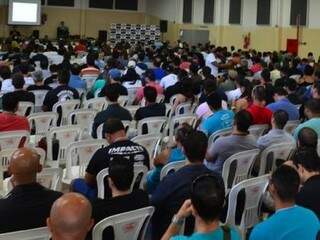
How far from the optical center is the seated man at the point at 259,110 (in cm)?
723

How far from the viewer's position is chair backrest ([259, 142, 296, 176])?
571 cm

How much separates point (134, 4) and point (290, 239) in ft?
98.4

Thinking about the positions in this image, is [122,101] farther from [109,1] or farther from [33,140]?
[109,1]

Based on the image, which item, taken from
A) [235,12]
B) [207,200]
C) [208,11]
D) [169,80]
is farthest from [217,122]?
[208,11]

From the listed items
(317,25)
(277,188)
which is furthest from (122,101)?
(317,25)

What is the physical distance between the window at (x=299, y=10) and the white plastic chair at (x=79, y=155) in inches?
662

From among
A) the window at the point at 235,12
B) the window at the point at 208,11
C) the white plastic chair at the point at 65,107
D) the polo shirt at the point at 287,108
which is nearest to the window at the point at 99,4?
the window at the point at 208,11

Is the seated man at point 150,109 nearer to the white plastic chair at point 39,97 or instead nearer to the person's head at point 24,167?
the white plastic chair at point 39,97

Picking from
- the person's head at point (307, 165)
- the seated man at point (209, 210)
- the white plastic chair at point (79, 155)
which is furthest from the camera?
the white plastic chair at point (79, 155)

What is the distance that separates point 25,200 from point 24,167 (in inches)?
12.3

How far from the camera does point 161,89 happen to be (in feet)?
34.0

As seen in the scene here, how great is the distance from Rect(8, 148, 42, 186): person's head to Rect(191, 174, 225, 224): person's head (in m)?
1.31

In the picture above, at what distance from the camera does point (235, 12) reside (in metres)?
23.9

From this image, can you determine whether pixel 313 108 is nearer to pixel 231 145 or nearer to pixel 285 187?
pixel 231 145
